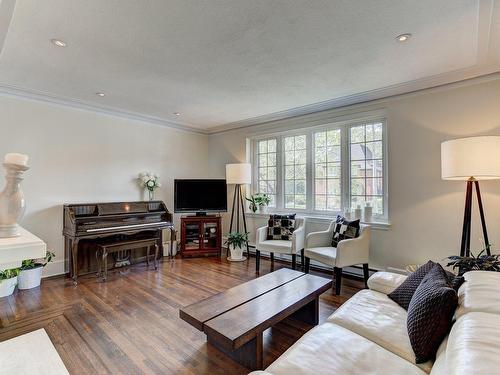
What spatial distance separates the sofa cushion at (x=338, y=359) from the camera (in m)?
1.24

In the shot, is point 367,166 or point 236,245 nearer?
point 367,166

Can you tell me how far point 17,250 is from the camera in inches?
46.5

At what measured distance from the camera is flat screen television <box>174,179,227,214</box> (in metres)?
4.85

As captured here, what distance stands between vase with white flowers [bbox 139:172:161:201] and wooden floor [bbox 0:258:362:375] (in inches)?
56.0

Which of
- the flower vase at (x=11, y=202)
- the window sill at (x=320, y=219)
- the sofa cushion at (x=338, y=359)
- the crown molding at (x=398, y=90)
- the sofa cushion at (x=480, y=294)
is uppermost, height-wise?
the crown molding at (x=398, y=90)

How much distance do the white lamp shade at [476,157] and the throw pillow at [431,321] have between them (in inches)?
59.0

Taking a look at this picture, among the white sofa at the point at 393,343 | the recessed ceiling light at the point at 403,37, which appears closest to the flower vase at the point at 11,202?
the white sofa at the point at 393,343

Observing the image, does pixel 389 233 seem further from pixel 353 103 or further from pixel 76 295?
pixel 76 295

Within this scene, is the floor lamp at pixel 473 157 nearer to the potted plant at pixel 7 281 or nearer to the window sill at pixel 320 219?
the window sill at pixel 320 219

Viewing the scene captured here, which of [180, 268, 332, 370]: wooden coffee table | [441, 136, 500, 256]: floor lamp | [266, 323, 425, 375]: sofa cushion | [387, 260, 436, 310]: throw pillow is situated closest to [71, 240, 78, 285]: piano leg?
[180, 268, 332, 370]: wooden coffee table

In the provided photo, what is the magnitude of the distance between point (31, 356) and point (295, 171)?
389 centimetres

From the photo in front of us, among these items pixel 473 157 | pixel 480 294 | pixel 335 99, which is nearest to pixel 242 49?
pixel 335 99

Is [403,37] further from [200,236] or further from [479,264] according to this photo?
[200,236]

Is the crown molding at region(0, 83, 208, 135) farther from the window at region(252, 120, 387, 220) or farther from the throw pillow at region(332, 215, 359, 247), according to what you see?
the throw pillow at region(332, 215, 359, 247)
